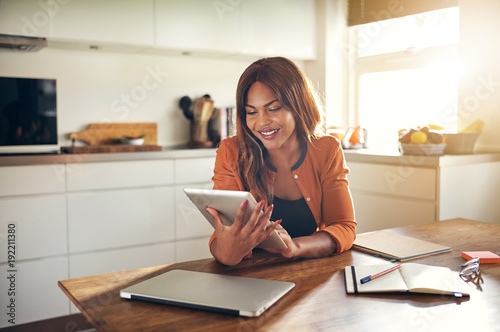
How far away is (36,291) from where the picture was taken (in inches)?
108

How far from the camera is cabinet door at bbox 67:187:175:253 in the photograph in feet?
9.40

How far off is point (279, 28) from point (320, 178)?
2249mm

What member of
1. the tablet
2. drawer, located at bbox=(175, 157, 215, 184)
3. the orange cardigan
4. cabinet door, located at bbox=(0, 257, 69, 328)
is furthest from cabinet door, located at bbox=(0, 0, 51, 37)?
the tablet

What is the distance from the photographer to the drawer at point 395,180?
2.78 metres

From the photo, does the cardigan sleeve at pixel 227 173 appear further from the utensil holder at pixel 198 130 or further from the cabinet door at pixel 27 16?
the utensil holder at pixel 198 130

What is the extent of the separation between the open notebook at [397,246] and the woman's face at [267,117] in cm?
45

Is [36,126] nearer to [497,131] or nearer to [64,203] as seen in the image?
[64,203]

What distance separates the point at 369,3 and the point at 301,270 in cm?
302

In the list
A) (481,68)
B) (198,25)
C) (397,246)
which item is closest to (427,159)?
(481,68)

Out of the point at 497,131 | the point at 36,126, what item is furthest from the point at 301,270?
the point at 36,126

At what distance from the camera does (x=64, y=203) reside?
111 inches

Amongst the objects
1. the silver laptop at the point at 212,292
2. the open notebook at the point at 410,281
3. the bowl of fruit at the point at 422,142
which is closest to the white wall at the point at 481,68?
the bowl of fruit at the point at 422,142

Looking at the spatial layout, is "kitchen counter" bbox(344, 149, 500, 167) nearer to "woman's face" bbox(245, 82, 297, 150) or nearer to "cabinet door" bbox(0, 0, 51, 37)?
"woman's face" bbox(245, 82, 297, 150)

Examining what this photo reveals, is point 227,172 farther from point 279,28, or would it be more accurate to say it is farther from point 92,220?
point 279,28
